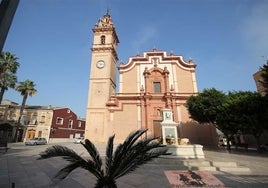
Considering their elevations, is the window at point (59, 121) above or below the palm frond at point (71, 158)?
above

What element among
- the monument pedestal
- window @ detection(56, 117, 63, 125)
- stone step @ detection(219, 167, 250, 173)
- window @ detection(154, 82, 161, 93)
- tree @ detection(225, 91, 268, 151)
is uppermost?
window @ detection(154, 82, 161, 93)

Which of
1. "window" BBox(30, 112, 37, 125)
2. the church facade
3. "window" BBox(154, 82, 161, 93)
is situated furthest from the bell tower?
"window" BBox(30, 112, 37, 125)

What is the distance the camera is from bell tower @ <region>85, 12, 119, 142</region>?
2350 cm

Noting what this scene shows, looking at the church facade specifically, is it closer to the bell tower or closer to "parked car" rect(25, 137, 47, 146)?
the bell tower

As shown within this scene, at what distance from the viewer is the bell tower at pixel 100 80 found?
2350cm

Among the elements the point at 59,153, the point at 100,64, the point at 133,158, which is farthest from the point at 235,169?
the point at 100,64

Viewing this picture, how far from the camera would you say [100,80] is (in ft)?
85.2

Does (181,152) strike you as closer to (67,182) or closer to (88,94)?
(67,182)

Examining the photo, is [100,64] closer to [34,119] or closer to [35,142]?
[35,142]

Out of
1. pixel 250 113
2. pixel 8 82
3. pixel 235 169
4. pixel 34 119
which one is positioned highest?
pixel 8 82

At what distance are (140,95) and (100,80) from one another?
714cm

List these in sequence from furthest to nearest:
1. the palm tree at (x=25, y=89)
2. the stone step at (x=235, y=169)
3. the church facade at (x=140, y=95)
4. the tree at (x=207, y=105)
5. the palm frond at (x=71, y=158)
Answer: the palm tree at (x=25, y=89) < the church facade at (x=140, y=95) < the tree at (x=207, y=105) < the stone step at (x=235, y=169) < the palm frond at (x=71, y=158)

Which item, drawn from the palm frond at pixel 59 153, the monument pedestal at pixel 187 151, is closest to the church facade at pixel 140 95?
the monument pedestal at pixel 187 151

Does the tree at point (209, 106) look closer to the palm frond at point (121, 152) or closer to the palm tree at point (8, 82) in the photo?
the palm frond at point (121, 152)
